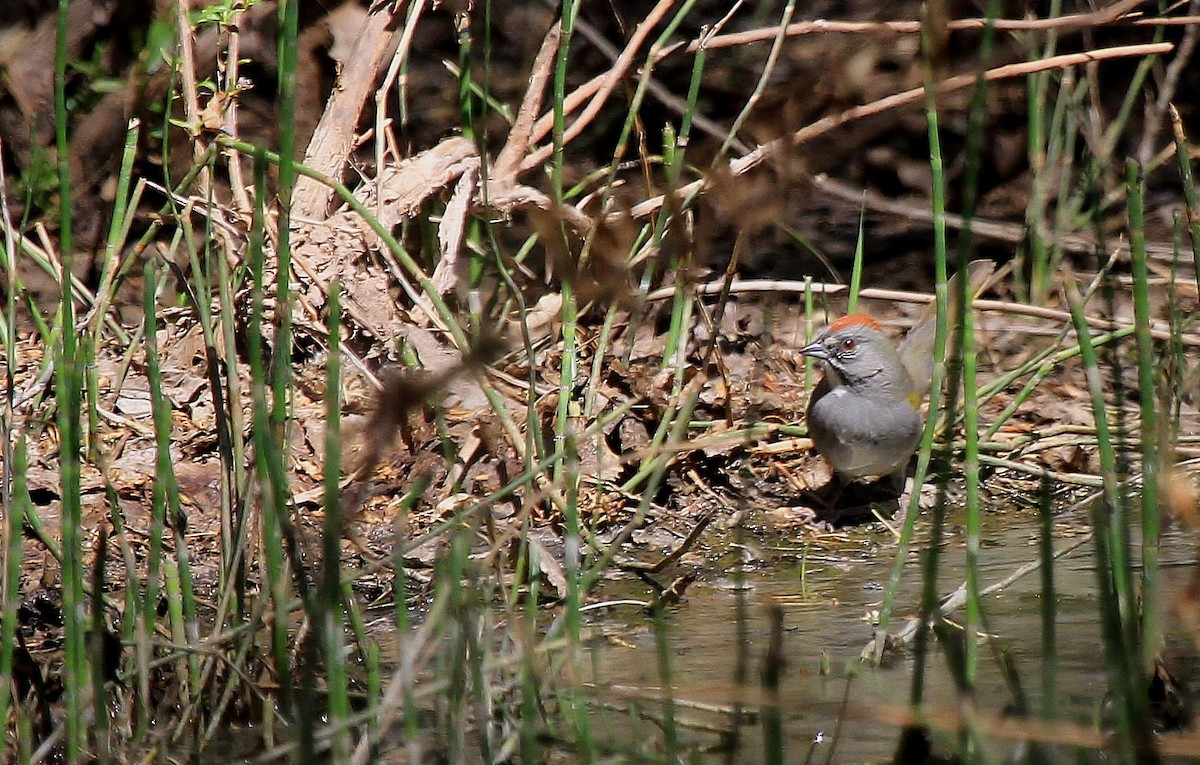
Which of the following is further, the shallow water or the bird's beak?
the bird's beak

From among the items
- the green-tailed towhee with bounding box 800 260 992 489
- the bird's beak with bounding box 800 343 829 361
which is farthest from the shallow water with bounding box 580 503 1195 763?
the bird's beak with bounding box 800 343 829 361

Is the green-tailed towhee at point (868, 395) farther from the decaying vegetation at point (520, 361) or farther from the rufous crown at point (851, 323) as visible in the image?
the decaying vegetation at point (520, 361)

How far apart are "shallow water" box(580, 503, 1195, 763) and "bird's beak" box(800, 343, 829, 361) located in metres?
0.63

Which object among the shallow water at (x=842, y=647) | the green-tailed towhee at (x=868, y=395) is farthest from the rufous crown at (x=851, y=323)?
the shallow water at (x=842, y=647)

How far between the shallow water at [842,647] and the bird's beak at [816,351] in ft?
2.08

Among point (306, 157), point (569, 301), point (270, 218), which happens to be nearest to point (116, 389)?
point (270, 218)

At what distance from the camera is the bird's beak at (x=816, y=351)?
15.5 feet

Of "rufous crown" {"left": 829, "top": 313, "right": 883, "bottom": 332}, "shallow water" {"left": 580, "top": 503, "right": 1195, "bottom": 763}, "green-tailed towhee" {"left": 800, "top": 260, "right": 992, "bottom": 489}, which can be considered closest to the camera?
"shallow water" {"left": 580, "top": 503, "right": 1195, "bottom": 763}

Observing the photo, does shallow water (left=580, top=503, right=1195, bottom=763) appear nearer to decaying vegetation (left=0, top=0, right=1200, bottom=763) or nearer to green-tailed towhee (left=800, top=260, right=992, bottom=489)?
decaying vegetation (left=0, top=0, right=1200, bottom=763)

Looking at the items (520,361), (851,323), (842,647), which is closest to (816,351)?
(851,323)

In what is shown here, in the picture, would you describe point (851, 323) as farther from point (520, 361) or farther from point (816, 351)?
point (520, 361)

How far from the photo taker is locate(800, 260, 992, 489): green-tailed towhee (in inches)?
174

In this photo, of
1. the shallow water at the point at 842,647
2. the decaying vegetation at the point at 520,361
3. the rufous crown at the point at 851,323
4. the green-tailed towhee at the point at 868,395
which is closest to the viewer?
the decaying vegetation at the point at 520,361

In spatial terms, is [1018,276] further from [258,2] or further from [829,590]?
[258,2]
